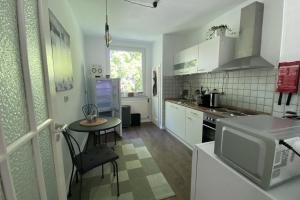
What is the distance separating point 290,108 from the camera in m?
1.40

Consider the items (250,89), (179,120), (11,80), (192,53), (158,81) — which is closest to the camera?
(11,80)

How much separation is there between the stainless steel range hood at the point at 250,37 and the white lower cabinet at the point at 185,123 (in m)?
0.96

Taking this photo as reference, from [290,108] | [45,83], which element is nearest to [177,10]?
[290,108]

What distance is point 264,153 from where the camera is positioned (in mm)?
661

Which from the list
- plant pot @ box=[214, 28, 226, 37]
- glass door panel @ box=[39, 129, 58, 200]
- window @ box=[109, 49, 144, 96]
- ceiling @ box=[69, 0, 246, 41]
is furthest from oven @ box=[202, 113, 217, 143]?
window @ box=[109, 49, 144, 96]

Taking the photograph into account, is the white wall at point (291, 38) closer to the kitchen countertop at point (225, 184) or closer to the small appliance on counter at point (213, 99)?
the kitchen countertop at point (225, 184)

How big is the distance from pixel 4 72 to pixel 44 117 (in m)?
0.40

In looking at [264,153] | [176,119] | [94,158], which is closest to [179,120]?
[176,119]

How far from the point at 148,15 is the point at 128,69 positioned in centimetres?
207

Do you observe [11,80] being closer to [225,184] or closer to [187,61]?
[225,184]

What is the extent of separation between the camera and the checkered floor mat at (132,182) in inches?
67.5

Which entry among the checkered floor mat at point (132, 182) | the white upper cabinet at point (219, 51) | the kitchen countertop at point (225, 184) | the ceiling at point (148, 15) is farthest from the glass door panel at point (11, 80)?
the white upper cabinet at point (219, 51)

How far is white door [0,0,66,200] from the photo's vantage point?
0.52 meters

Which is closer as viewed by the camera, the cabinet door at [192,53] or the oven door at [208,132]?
the oven door at [208,132]
